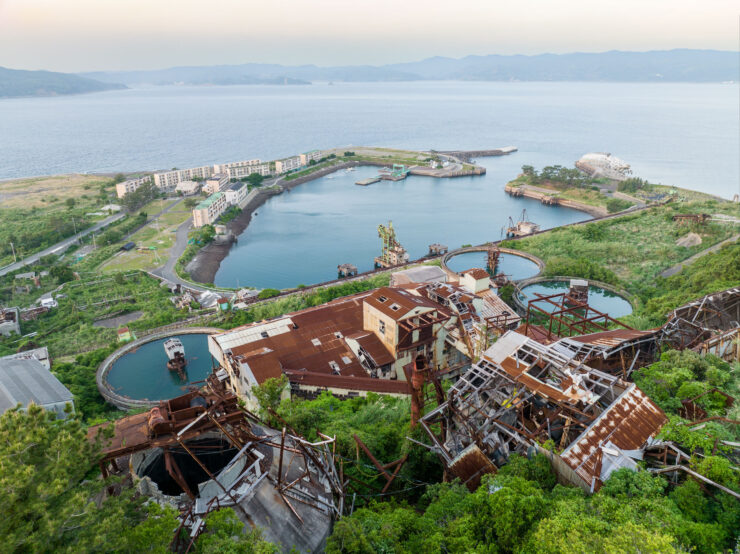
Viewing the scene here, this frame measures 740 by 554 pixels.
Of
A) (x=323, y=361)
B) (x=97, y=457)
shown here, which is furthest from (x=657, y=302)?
(x=97, y=457)

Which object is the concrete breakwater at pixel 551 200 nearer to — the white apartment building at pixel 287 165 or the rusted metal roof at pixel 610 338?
the white apartment building at pixel 287 165

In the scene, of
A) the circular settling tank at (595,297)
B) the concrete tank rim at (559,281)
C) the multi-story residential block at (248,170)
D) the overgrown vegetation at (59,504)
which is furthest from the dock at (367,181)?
the overgrown vegetation at (59,504)

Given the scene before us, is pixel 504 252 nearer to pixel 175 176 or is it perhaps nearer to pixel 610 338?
pixel 610 338

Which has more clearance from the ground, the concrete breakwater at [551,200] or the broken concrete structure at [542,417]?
the broken concrete structure at [542,417]

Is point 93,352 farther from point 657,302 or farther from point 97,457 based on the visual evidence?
point 657,302

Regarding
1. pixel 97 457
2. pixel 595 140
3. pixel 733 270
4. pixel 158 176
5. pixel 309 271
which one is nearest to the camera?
pixel 97 457

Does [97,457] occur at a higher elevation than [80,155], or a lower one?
higher

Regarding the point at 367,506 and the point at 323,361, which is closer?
the point at 367,506

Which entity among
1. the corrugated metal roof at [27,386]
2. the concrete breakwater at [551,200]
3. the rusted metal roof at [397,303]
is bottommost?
the concrete breakwater at [551,200]
